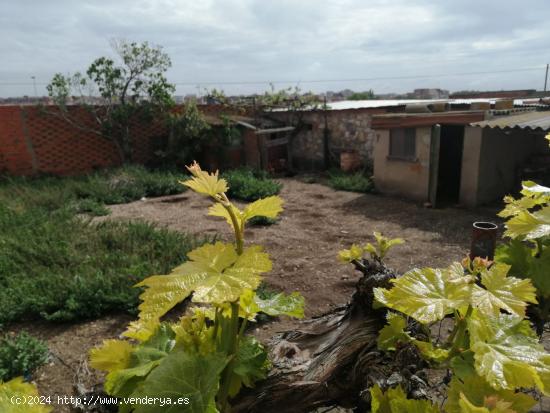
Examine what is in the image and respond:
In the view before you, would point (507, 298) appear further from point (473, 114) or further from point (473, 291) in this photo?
point (473, 114)

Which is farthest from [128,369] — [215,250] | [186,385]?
[215,250]

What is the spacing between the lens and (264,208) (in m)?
1.04

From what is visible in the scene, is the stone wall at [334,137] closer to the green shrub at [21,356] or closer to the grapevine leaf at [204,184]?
the green shrub at [21,356]

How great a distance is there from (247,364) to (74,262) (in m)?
4.29

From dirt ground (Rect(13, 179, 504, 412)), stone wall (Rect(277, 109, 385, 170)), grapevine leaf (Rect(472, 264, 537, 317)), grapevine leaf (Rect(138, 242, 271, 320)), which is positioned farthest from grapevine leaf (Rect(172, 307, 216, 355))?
stone wall (Rect(277, 109, 385, 170))

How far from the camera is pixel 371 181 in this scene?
34.0ft

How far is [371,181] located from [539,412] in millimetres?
8925

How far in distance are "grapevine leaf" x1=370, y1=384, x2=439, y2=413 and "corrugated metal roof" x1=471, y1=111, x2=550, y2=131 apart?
23.5 feet

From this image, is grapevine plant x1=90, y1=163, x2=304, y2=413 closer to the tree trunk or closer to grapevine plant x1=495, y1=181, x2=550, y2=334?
the tree trunk

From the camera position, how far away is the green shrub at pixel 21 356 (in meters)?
3.07

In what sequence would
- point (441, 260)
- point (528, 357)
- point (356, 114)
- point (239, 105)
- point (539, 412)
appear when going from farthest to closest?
point (239, 105), point (356, 114), point (441, 260), point (539, 412), point (528, 357)

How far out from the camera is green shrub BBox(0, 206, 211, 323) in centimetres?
395

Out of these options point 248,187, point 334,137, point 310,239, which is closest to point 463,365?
point 310,239

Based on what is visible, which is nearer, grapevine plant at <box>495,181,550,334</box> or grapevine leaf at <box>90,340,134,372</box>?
grapevine leaf at <box>90,340,134,372</box>
